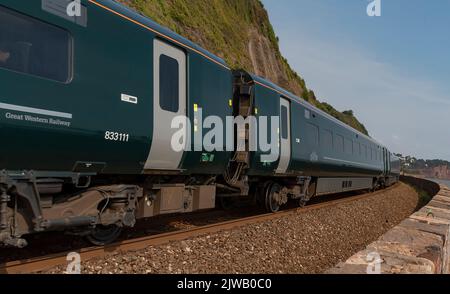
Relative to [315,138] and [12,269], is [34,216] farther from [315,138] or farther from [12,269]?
[315,138]

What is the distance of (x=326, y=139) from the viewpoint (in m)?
Answer: 15.2

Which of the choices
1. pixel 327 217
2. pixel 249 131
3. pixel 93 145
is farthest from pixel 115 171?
pixel 327 217

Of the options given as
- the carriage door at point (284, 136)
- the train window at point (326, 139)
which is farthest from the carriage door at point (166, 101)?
the train window at point (326, 139)

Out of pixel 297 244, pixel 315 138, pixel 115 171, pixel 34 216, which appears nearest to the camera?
pixel 34 216

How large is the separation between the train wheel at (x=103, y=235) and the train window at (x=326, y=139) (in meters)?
9.62

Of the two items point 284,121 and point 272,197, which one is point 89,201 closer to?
point 272,197

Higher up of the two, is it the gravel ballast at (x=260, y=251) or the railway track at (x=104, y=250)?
the railway track at (x=104, y=250)

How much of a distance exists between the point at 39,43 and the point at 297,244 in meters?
5.78

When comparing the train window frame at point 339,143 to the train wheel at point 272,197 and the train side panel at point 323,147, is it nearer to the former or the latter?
the train side panel at point 323,147

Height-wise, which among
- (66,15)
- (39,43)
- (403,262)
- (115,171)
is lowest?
(403,262)

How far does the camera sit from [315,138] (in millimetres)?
13969

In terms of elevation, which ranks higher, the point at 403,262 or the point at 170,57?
the point at 170,57

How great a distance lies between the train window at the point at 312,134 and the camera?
13312mm

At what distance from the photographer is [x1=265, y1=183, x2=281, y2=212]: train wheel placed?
11.5 m
